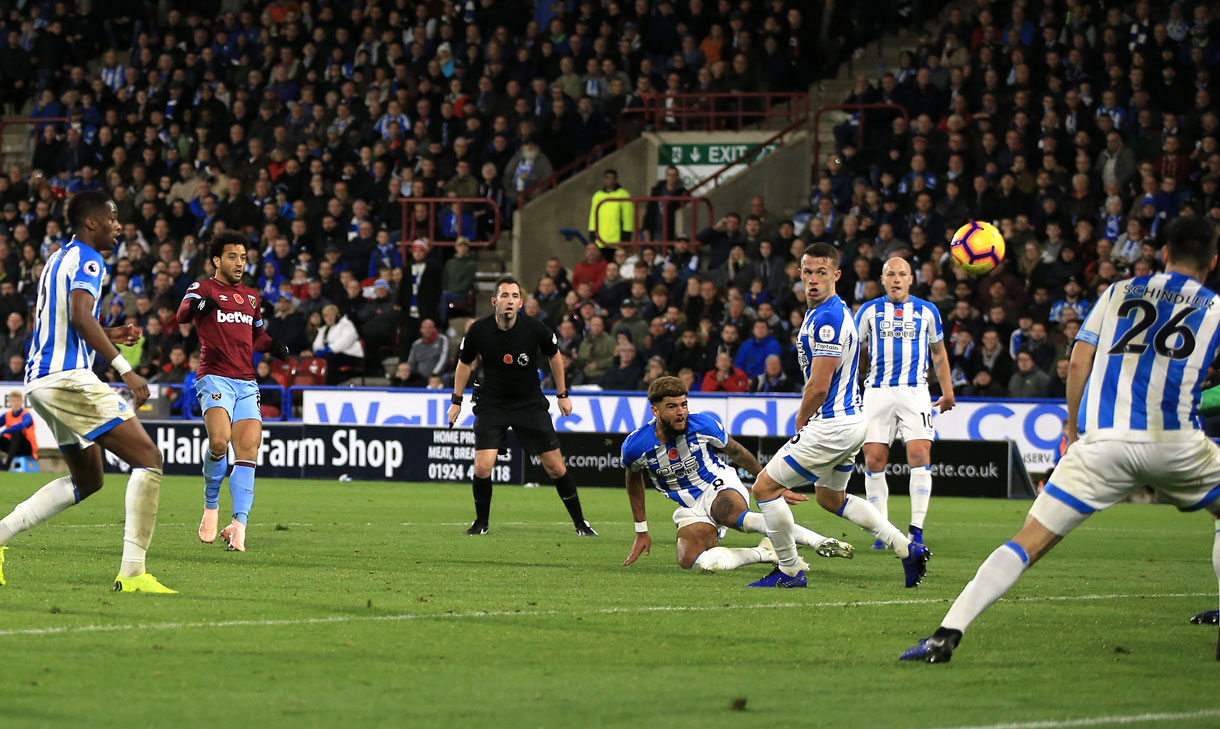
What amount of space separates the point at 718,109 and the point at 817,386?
65.8ft

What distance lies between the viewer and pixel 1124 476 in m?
7.32

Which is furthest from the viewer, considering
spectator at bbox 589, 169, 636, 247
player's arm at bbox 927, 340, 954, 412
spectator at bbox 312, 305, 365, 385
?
spectator at bbox 589, 169, 636, 247

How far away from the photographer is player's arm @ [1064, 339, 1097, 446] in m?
7.43

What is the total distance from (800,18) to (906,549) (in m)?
19.5

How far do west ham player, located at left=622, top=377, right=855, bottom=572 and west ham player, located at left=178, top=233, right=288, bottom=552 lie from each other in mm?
2943

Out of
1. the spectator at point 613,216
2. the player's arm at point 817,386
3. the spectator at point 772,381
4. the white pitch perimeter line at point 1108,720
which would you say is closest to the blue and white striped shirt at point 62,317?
the player's arm at point 817,386

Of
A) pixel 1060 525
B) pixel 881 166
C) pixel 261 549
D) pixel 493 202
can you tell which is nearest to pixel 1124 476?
pixel 1060 525

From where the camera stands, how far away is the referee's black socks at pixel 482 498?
14.7 m

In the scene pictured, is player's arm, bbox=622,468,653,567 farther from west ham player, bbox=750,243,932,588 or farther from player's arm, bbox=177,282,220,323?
player's arm, bbox=177,282,220,323

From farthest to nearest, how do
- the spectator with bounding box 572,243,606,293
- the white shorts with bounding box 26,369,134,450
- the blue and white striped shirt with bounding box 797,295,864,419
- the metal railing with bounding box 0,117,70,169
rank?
1. the metal railing with bounding box 0,117,70,169
2. the spectator with bounding box 572,243,606,293
3. the blue and white striped shirt with bounding box 797,295,864,419
4. the white shorts with bounding box 26,369,134,450

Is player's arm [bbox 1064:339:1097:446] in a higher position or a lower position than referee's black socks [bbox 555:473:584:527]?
higher

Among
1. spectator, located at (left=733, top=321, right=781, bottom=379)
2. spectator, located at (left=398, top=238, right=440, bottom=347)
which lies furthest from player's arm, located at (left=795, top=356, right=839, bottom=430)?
spectator, located at (left=398, top=238, right=440, bottom=347)

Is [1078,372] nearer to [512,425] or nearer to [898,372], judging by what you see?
[898,372]

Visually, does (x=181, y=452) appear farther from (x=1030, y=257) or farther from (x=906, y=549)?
(x=906, y=549)
